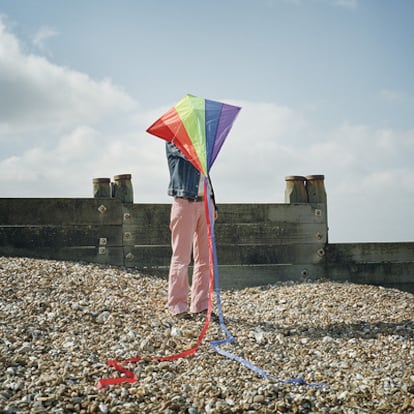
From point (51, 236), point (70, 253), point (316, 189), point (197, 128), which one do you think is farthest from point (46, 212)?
point (316, 189)

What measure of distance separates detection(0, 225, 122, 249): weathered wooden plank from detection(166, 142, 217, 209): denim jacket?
101 inches

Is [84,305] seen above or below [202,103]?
below

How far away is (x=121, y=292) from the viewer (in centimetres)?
647

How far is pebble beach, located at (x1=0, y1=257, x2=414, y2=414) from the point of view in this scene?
3.71m

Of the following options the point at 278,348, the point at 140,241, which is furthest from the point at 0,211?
the point at 278,348

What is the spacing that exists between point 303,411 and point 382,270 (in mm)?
5233

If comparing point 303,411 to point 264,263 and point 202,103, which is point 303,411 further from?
point 264,263

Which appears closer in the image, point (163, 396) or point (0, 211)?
point (163, 396)

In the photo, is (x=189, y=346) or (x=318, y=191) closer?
(x=189, y=346)

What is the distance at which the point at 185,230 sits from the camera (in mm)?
5555

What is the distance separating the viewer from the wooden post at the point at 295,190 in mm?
8406

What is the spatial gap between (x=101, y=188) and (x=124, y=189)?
357 mm

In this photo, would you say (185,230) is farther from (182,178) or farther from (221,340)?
(221,340)

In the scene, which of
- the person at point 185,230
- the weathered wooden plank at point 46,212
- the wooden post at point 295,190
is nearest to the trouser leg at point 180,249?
the person at point 185,230
